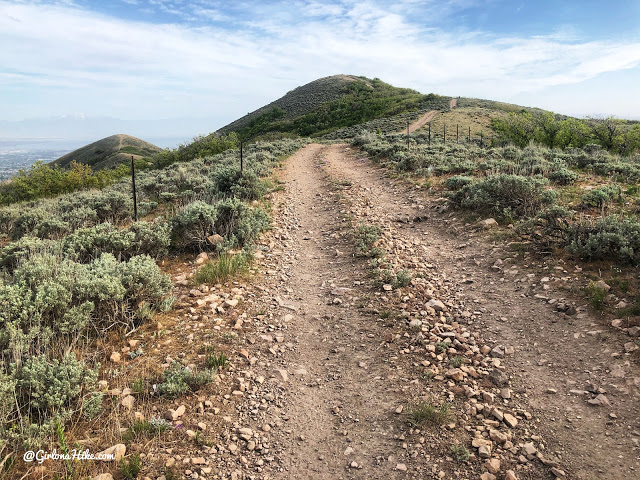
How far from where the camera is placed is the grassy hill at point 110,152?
8791 cm

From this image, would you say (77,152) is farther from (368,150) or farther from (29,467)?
(29,467)

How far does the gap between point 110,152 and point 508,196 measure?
355 ft

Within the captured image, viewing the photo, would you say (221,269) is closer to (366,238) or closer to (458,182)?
(366,238)

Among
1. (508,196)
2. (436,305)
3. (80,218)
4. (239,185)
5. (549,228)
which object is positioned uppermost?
(239,185)

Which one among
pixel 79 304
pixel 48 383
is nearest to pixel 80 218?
pixel 79 304

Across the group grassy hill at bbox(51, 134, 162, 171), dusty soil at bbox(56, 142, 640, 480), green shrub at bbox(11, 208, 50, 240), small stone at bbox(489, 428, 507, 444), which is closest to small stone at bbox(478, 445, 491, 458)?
dusty soil at bbox(56, 142, 640, 480)

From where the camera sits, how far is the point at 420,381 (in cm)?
411

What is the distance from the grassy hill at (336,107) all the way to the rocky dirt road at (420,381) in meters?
54.9

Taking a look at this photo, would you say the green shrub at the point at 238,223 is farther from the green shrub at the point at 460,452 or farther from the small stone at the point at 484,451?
the small stone at the point at 484,451

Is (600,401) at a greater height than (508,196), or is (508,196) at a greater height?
(508,196)

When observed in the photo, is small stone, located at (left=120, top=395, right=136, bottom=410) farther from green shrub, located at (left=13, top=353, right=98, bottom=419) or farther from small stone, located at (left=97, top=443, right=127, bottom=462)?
small stone, located at (left=97, top=443, right=127, bottom=462)

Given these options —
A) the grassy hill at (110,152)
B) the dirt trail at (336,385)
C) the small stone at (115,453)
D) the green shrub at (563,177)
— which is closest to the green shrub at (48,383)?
the small stone at (115,453)

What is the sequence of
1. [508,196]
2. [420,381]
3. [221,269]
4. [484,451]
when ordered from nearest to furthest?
1. [484,451]
2. [420,381]
3. [221,269]
4. [508,196]

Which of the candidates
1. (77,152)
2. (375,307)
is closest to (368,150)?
(375,307)
